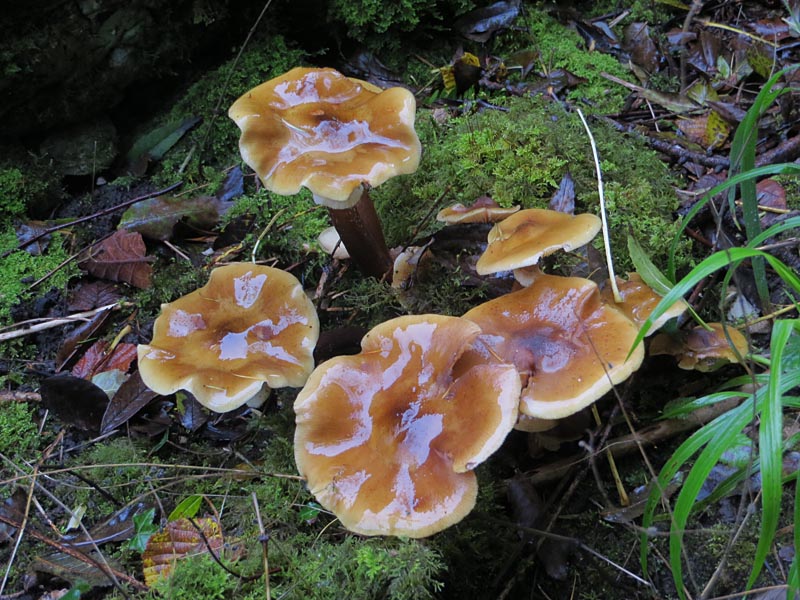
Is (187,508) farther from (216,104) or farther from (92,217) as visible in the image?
(216,104)

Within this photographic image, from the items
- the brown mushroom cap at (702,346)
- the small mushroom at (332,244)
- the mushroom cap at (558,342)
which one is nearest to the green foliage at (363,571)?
the mushroom cap at (558,342)

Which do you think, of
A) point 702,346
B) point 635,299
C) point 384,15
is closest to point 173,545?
point 635,299

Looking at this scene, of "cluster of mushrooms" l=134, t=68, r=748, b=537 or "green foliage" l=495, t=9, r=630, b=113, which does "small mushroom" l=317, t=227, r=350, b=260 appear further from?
"green foliage" l=495, t=9, r=630, b=113

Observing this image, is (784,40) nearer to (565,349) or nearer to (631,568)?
(565,349)

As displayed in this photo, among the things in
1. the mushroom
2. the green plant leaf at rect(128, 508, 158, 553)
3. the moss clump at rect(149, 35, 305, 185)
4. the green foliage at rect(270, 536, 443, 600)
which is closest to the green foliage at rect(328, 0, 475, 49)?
the moss clump at rect(149, 35, 305, 185)

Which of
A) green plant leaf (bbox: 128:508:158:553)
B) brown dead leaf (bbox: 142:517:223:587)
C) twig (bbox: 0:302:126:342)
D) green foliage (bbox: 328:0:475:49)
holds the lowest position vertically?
brown dead leaf (bbox: 142:517:223:587)
